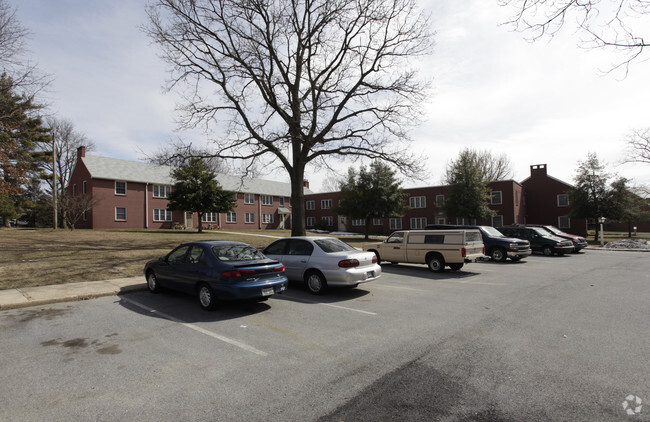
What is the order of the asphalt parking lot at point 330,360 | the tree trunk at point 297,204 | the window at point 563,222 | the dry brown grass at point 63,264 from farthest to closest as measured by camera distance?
the window at point 563,222 < the tree trunk at point 297,204 < the dry brown grass at point 63,264 < the asphalt parking lot at point 330,360

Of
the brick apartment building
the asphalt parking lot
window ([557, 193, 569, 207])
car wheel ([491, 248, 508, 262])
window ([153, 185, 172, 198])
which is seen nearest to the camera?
the asphalt parking lot

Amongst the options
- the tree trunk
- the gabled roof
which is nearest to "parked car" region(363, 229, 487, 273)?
the tree trunk

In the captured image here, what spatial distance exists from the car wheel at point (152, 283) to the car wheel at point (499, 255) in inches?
636

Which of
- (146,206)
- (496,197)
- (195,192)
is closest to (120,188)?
(146,206)

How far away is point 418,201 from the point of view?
47312mm

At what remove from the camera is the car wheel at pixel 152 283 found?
9141 mm

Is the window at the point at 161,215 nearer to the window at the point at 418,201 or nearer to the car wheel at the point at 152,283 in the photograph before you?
the window at the point at 418,201

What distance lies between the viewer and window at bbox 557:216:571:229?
42597mm

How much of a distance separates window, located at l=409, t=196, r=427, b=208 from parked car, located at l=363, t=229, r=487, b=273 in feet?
108

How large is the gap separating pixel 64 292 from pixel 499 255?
Result: 18.4 meters

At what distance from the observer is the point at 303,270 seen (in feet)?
31.5

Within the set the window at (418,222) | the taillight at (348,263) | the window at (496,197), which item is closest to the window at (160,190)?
the window at (418,222)

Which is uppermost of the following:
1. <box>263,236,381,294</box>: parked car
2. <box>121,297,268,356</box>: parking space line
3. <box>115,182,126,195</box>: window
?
<box>115,182,126,195</box>: window

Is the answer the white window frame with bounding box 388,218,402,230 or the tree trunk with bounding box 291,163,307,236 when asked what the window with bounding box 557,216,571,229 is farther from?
the tree trunk with bounding box 291,163,307,236
